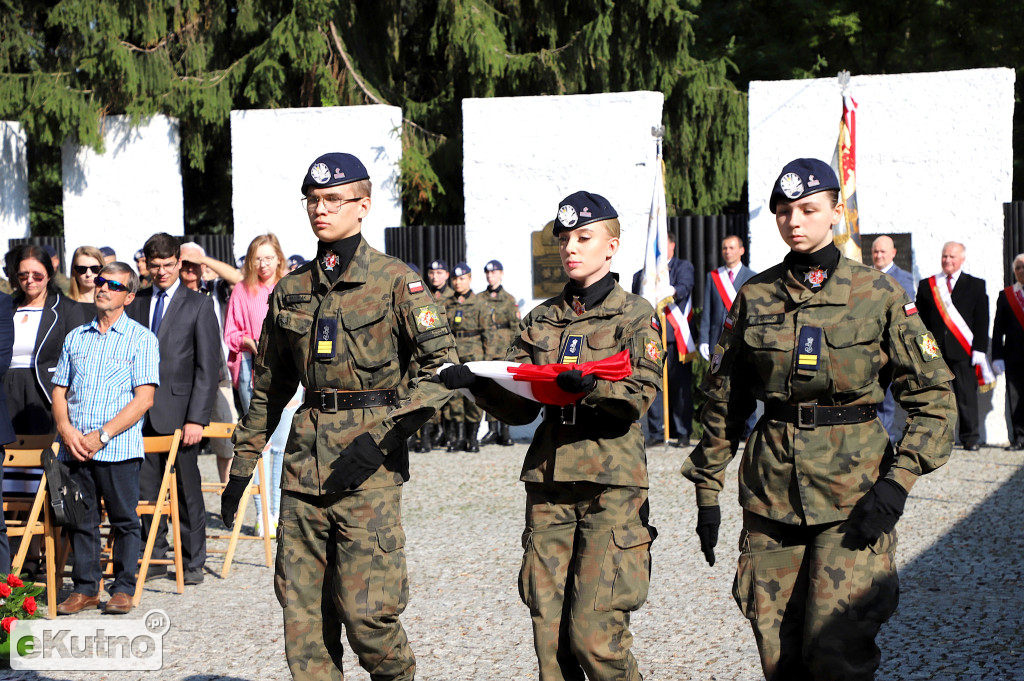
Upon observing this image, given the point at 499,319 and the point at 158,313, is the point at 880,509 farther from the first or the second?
the point at 499,319

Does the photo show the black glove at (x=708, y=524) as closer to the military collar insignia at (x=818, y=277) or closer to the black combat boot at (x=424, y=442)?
the military collar insignia at (x=818, y=277)

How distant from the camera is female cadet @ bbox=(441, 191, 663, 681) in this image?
13.6ft

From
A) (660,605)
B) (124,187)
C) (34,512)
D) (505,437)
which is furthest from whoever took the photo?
(124,187)

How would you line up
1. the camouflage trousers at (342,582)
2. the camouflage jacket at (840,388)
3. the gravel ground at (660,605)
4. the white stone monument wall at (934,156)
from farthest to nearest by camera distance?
the white stone monument wall at (934,156) → the gravel ground at (660,605) → the camouflage trousers at (342,582) → the camouflage jacket at (840,388)

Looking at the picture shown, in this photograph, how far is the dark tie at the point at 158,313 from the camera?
24.9 ft

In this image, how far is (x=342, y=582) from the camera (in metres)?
4.25

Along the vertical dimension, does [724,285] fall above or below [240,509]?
above

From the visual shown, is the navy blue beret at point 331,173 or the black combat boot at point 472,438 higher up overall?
the navy blue beret at point 331,173

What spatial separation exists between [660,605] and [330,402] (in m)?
2.85

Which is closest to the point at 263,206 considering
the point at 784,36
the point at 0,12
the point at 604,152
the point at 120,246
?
the point at 120,246

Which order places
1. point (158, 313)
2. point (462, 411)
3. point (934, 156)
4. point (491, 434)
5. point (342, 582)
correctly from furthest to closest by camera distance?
point (491, 434)
point (462, 411)
point (934, 156)
point (158, 313)
point (342, 582)

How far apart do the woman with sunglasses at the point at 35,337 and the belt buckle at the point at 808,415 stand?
5356 millimetres

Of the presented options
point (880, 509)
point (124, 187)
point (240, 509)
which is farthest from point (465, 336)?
point (880, 509)

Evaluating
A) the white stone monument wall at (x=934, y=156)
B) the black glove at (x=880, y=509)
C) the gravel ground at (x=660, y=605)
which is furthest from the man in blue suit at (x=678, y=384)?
the black glove at (x=880, y=509)
